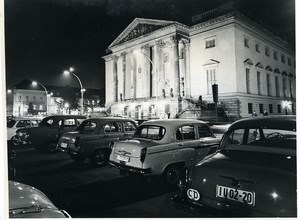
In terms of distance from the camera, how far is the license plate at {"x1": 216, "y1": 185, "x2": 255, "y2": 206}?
81.9 inches

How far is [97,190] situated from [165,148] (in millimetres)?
1268

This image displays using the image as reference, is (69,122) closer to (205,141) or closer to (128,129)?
(128,129)

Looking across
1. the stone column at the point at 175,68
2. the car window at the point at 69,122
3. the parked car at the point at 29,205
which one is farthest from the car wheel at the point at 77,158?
the stone column at the point at 175,68

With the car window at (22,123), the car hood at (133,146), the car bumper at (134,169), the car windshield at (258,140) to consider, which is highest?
the car window at (22,123)

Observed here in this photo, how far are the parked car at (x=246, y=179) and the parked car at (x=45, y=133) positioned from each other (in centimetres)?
566

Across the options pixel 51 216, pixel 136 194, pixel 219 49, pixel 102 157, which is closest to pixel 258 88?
pixel 219 49

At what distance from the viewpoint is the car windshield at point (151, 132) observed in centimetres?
416

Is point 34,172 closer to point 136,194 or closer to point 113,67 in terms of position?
point 136,194

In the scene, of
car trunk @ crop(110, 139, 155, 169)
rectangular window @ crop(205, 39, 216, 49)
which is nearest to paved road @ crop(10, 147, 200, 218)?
car trunk @ crop(110, 139, 155, 169)

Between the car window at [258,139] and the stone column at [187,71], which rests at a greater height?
the stone column at [187,71]

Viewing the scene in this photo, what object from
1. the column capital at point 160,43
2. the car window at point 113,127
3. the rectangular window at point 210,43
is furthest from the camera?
the column capital at point 160,43

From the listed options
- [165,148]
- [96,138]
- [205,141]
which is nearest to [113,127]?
[96,138]

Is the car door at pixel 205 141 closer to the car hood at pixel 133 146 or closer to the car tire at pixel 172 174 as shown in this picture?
the car tire at pixel 172 174

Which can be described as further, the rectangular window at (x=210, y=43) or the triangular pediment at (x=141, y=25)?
the rectangular window at (x=210, y=43)
